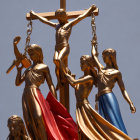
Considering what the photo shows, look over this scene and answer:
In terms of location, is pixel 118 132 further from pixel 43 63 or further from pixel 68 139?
pixel 43 63

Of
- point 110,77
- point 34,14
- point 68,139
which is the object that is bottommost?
point 68,139

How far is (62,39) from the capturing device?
12.8m

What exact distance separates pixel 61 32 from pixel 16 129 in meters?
1.75

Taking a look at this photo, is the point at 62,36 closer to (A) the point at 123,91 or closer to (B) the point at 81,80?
(B) the point at 81,80

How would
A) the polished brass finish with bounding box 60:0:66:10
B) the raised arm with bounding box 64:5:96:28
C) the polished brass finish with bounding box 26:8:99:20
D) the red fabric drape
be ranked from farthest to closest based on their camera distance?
the polished brass finish with bounding box 60:0:66:10 → the polished brass finish with bounding box 26:8:99:20 → the raised arm with bounding box 64:5:96:28 → the red fabric drape

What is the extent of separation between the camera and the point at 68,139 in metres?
12.2

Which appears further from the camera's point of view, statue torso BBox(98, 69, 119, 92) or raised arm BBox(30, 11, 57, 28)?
raised arm BBox(30, 11, 57, 28)

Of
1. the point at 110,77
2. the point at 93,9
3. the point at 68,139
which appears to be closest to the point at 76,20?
the point at 93,9

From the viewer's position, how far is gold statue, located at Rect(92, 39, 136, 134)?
480 inches

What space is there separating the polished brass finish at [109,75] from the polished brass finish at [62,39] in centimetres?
47

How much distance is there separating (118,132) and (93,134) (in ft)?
1.17

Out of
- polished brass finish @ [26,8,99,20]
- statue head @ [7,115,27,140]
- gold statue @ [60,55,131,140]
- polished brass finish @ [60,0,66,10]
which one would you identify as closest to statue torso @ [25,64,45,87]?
gold statue @ [60,55,131,140]

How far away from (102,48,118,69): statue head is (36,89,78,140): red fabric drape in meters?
1.01

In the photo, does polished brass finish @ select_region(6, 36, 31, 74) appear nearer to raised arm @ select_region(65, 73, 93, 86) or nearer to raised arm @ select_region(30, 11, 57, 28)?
raised arm @ select_region(30, 11, 57, 28)
